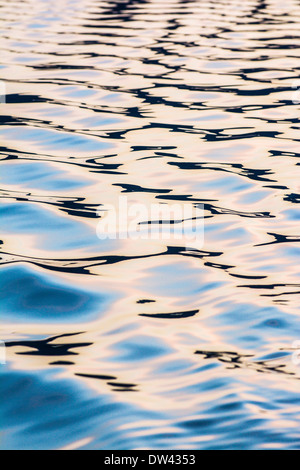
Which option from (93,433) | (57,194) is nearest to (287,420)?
(93,433)

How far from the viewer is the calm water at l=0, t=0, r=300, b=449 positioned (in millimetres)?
3080

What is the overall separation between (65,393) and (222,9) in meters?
11.7

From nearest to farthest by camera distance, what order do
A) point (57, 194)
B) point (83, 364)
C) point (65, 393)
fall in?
point (65, 393) → point (83, 364) → point (57, 194)

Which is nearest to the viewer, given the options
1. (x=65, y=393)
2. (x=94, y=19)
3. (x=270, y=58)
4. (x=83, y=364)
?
(x=65, y=393)

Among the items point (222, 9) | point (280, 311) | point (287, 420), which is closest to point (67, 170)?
point (280, 311)

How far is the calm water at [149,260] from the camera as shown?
308 centimetres

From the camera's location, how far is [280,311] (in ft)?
12.6

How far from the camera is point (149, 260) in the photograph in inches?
176

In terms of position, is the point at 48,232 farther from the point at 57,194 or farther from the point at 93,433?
the point at 93,433

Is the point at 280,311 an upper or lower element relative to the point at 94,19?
Answer: lower

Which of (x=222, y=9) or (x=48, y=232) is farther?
(x=222, y=9)

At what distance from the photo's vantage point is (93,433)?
2969 millimetres
